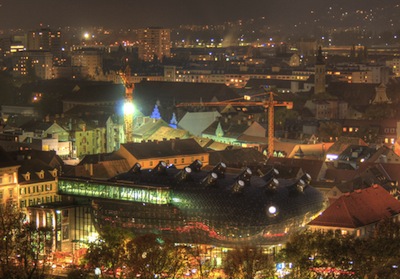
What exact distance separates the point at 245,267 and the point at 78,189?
8.78 metres

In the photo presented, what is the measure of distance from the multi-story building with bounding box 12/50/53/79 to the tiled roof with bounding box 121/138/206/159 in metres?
52.1

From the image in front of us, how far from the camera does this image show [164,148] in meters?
43.6

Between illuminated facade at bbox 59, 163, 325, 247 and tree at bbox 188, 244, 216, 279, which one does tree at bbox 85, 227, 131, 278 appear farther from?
illuminated facade at bbox 59, 163, 325, 247

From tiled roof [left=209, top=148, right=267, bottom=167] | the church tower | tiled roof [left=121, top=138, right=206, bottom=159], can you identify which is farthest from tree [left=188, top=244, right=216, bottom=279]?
the church tower

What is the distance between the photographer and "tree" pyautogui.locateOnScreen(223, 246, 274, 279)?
92.6 feet

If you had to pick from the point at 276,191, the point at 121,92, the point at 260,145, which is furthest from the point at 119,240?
the point at 121,92

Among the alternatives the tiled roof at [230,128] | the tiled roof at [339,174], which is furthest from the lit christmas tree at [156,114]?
the tiled roof at [339,174]

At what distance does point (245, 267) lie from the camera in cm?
2839

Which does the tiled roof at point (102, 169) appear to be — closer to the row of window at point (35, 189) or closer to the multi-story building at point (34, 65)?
the row of window at point (35, 189)

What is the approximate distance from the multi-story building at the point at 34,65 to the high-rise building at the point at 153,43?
20602 millimetres

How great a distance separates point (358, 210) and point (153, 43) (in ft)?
300

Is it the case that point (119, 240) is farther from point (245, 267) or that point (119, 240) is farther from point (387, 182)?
point (387, 182)

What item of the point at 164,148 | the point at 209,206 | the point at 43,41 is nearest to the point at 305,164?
the point at 164,148

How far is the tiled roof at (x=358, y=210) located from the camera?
31.4 m
